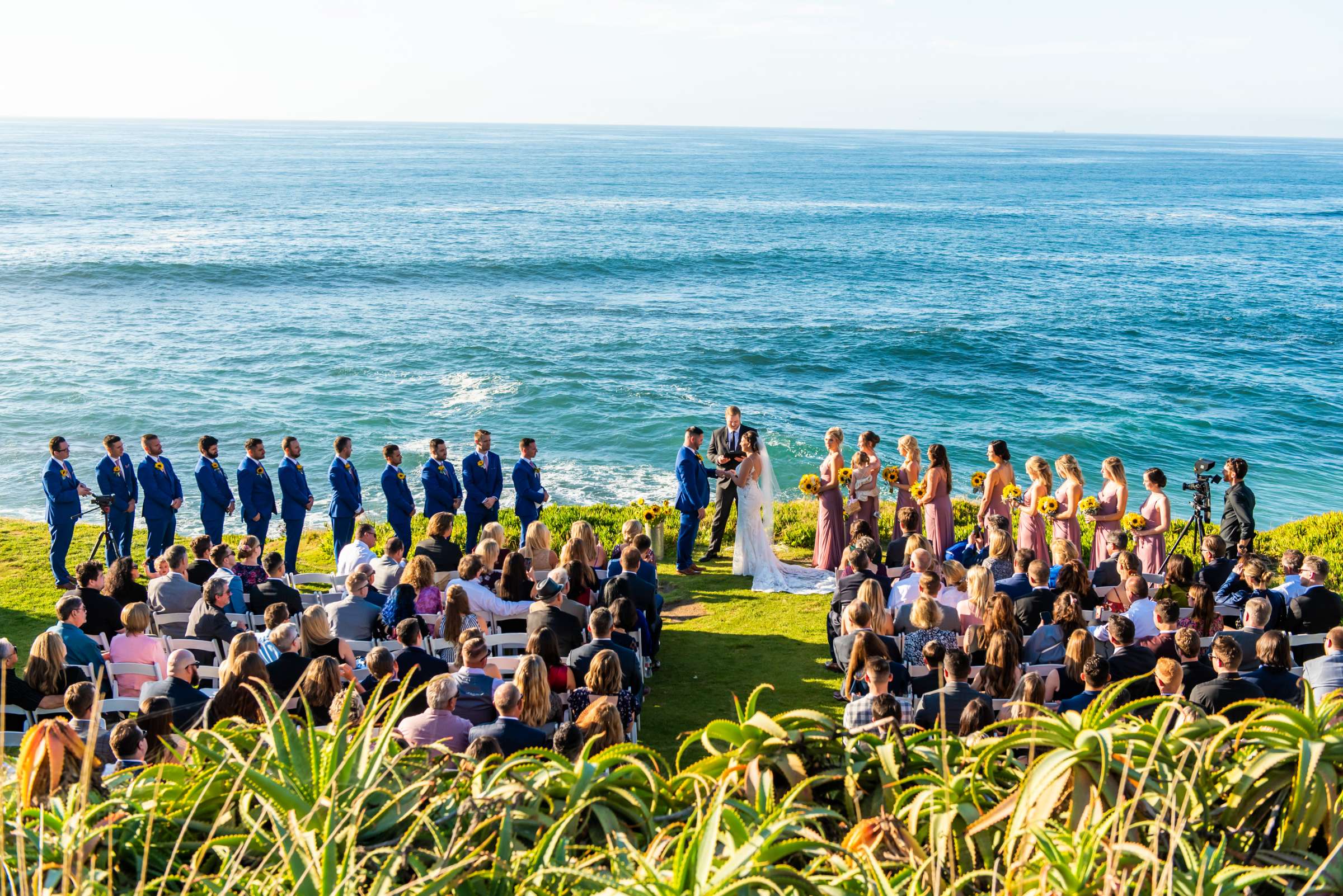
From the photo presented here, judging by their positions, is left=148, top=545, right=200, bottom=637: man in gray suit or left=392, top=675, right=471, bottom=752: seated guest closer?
left=392, top=675, right=471, bottom=752: seated guest

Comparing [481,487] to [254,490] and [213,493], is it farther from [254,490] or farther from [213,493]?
[213,493]

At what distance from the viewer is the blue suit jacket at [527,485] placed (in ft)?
45.8

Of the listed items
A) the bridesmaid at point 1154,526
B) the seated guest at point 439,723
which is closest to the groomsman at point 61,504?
the seated guest at point 439,723

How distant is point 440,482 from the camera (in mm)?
13938

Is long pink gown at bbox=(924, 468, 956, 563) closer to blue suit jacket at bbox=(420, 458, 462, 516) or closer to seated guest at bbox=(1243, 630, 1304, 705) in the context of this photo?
seated guest at bbox=(1243, 630, 1304, 705)

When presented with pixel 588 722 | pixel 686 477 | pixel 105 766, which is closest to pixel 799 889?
pixel 588 722

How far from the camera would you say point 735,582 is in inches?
532

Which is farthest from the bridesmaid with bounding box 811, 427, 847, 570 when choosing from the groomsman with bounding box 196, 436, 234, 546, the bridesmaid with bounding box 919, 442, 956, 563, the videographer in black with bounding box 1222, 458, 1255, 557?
the groomsman with bounding box 196, 436, 234, 546

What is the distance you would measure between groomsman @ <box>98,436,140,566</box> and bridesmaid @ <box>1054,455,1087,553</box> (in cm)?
1117

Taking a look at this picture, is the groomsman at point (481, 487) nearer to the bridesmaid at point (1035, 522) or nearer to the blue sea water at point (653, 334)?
the bridesmaid at point (1035, 522)

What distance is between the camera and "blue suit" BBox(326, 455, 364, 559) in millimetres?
13664

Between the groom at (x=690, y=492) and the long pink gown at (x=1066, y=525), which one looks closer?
the long pink gown at (x=1066, y=525)

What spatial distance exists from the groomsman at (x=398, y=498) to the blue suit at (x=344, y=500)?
0.38 m

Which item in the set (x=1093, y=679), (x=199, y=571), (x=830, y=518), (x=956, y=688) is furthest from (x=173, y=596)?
(x=1093, y=679)
